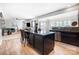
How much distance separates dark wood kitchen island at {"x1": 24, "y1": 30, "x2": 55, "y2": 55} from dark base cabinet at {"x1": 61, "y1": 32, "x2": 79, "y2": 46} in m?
0.24

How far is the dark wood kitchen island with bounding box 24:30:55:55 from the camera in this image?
2.52 metres

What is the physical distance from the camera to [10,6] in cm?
247

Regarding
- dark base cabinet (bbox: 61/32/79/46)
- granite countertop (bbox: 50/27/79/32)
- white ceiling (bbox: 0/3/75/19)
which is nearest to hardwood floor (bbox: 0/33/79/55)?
dark base cabinet (bbox: 61/32/79/46)

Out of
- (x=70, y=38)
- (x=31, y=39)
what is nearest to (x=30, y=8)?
(x=31, y=39)

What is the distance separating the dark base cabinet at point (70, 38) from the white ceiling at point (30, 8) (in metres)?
0.60

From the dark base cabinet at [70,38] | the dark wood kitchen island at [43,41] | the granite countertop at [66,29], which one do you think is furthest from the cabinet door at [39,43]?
the dark base cabinet at [70,38]

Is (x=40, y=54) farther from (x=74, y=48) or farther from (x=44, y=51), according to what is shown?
(x=74, y=48)

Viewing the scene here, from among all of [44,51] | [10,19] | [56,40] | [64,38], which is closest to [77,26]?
[64,38]

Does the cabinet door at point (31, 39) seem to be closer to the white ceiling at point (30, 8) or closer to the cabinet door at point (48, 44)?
the cabinet door at point (48, 44)

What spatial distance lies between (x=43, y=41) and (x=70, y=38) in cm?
58

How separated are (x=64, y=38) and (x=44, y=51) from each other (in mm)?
515

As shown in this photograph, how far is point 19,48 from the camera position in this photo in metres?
2.53

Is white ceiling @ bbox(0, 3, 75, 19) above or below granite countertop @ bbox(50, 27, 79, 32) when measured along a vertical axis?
above

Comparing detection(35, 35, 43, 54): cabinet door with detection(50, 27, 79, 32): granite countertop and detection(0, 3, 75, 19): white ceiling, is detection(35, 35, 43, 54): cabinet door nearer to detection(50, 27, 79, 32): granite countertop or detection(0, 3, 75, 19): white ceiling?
detection(50, 27, 79, 32): granite countertop
